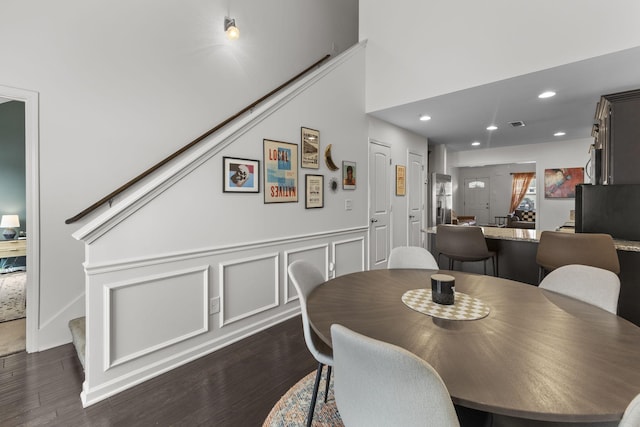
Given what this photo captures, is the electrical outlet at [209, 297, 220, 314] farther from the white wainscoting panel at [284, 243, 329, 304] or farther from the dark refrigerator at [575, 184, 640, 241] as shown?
the dark refrigerator at [575, 184, 640, 241]

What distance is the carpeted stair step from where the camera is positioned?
2.16 metres

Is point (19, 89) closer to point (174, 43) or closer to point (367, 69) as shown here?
point (174, 43)

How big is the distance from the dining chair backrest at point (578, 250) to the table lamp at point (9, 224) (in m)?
7.07

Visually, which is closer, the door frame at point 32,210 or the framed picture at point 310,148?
the door frame at point 32,210

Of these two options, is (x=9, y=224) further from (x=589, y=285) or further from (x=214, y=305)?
(x=589, y=285)

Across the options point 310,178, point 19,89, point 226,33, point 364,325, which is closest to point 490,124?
point 310,178

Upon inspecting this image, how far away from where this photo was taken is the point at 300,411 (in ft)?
5.61

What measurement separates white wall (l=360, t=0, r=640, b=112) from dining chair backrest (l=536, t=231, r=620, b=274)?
1535 millimetres

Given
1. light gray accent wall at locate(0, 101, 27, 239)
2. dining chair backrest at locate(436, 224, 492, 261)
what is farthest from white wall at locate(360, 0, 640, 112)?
light gray accent wall at locate(0, 101, 27, 239)

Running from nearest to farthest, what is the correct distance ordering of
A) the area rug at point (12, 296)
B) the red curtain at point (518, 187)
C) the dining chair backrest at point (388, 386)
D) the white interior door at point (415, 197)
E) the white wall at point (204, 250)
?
the dining chair backrest at point (388, 386) < the white wall at point (204, 250) < the area rug at point (12, 296) < the white interior door at point (415, 197) < the red curtain at point (518, 187)

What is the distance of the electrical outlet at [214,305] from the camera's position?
2.45m

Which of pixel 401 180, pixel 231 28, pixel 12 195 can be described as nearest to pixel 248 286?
pixel 231 28

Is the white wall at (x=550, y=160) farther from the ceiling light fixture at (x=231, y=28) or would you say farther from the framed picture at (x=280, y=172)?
the ceiling light fixture at (x=231, y=28)

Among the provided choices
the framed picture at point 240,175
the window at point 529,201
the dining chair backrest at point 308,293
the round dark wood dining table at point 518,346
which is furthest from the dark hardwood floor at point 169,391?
the window at point 529,201
